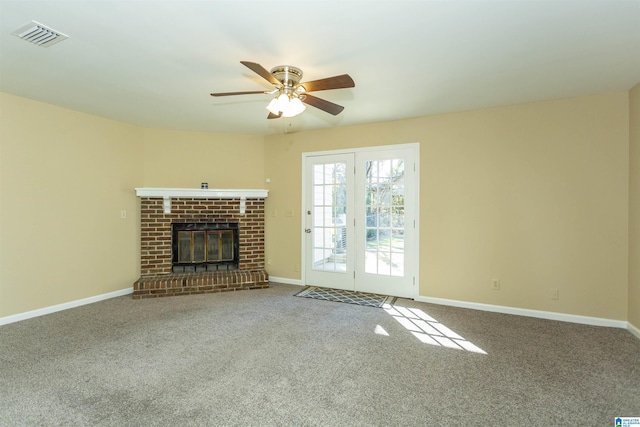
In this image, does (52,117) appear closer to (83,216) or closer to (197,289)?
(83,216)

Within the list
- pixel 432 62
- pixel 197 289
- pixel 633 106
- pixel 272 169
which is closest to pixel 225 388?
pixel 197 289

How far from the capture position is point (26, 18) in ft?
6.53

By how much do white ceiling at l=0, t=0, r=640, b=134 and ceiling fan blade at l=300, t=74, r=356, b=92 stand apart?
28cm

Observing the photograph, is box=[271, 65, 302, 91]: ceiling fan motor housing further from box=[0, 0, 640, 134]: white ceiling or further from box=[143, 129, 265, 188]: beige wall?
box=[143, 129, 265, 188]: beige wall

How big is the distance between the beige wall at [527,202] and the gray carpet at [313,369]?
44cm

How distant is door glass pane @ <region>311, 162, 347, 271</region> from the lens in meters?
4.63

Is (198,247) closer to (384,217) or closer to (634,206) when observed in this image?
(384,217)

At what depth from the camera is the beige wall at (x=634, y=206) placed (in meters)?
3.00

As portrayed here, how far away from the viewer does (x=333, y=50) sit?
2371mm

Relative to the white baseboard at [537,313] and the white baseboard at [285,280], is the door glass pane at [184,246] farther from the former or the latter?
the white baseboard at [537,313]

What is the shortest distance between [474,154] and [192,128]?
4135 millimetres

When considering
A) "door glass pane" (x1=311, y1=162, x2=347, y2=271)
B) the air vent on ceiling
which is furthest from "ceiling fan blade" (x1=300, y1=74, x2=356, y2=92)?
"door glass pane" (x1=311, y1=162, x2=347, y2=271)

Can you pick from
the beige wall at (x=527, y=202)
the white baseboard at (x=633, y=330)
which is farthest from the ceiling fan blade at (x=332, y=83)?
the white baseboard at (x=633, y=330)

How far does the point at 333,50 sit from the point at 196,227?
143 inches
